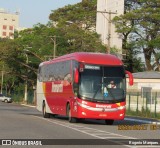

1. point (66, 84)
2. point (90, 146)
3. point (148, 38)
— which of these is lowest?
point (90, 146)

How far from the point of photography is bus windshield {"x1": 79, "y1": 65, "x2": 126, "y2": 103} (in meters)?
26.7

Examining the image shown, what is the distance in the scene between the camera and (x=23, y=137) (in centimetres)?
1792

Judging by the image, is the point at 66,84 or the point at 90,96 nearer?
the point at 90,96

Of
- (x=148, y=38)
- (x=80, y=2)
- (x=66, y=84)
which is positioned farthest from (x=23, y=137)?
(x=80, y=2)

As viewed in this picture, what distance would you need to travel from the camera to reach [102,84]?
2677 centimetres

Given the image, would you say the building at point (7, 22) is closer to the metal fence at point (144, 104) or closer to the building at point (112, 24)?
the building at point (112, 24)

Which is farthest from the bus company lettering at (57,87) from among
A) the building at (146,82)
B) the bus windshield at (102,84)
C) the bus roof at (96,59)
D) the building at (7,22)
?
the building at (7,22)

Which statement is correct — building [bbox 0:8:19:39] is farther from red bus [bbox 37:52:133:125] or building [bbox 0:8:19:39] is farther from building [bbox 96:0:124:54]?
red bus [bbox 37:52:133:125]

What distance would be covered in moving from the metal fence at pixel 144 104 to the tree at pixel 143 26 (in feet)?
94.5

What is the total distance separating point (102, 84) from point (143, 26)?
50.0m

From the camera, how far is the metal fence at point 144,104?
40.9 m

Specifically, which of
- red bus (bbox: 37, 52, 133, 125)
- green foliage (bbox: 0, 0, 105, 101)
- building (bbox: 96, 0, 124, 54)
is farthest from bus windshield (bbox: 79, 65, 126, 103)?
building (bbox: 96, 0, 124, 54)

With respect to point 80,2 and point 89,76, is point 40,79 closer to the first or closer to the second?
point 89,76

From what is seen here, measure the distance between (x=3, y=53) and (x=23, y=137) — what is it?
6122 centimetres
